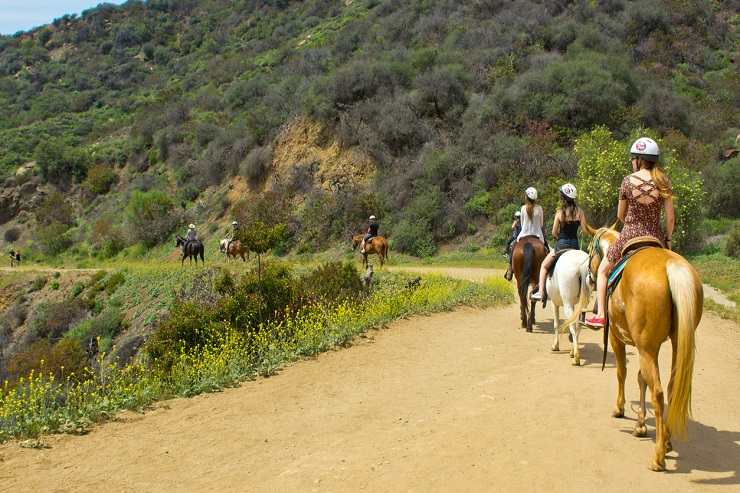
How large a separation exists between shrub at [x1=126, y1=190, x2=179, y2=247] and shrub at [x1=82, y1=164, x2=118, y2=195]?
12.3m

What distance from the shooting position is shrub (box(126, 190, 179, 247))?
47.3 m

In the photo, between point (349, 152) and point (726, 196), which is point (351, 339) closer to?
point (726, 196)

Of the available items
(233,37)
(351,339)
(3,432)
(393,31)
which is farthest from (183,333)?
(233,37)

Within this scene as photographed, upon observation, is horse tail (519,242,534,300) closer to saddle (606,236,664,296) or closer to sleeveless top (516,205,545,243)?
sleeveless top (516,205,545,243)

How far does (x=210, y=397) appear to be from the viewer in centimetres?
851

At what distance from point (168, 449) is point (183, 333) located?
6570mm

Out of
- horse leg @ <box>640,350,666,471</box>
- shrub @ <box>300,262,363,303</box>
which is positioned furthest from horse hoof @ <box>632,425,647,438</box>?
shrub @ <box>300,262,363,303</box>

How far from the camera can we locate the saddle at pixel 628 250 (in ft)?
19.8

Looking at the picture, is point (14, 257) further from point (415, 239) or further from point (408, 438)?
point (408, 438)

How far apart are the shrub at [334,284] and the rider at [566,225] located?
20.9 ft

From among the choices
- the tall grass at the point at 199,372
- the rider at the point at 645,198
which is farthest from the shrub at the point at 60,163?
the rider at the point at 645,198

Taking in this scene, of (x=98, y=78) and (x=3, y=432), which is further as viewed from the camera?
(x=98, y=78)

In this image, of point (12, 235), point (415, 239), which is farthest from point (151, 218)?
point (415, 239)

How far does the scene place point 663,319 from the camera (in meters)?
5.43
